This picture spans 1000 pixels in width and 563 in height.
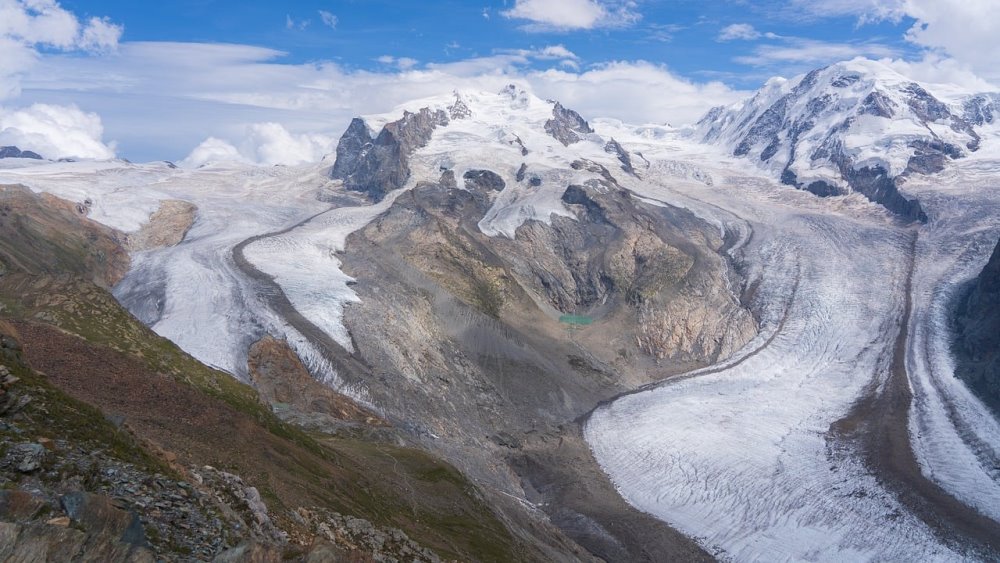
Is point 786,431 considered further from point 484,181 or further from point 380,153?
point 380,153

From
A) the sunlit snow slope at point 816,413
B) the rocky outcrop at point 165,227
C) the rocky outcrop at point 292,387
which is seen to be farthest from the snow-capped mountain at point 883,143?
the rocky outcrop at point 165,227

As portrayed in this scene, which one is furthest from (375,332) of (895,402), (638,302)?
(895,402)

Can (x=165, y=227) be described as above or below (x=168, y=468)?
below

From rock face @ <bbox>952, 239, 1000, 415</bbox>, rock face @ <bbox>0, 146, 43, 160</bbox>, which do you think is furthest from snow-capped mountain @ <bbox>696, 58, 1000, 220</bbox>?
rock face @ <bbox>0, 146, 43, 160</bbox>

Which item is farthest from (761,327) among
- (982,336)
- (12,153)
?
(12,153)

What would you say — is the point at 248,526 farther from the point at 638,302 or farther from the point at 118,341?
the point at 638,302

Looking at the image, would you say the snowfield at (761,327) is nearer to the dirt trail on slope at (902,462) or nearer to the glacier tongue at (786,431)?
the glacier tongue at (786,431)
